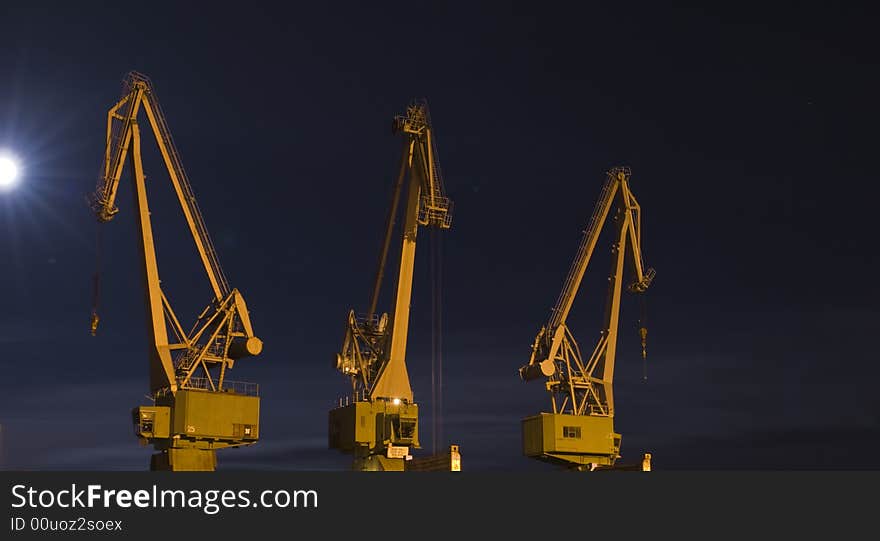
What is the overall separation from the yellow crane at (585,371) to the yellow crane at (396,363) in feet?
31.7

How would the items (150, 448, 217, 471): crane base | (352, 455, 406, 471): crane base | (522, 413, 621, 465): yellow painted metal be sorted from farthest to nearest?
1. (522, 413, 621, 465): yellow painted metal
2. (352, 455, 406, 471): crane base
3. (150, 448, 217, 471): crane base

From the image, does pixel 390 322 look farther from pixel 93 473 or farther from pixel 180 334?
pixel 93 473

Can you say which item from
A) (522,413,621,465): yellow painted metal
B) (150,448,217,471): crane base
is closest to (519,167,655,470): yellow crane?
(522,413,621,465): yellow painted metal

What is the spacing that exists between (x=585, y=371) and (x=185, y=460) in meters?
27.3

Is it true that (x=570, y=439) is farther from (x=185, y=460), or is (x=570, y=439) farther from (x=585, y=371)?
(x=185, y=460)

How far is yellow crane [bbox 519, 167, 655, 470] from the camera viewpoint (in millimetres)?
65688

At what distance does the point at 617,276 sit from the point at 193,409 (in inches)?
1250

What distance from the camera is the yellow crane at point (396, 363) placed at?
198 ft

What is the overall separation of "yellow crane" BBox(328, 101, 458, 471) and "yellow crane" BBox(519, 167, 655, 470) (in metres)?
9.66

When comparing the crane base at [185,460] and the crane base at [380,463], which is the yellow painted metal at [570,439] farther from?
the crane base at [185,460]

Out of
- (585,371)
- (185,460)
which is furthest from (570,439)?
(185,460)

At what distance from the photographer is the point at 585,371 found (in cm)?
6806

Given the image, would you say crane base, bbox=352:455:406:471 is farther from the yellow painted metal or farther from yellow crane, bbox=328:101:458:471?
the yellow painted metal

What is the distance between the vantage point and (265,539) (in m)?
37.1
